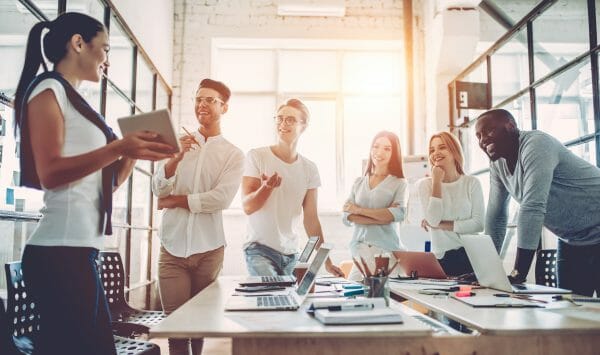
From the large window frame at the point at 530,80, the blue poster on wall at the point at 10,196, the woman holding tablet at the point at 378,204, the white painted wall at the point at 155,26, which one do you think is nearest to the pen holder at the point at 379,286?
the woman holding tablet at the point at 378,204

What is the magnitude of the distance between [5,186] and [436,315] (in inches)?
72.8

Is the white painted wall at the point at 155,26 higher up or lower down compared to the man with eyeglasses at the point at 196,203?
higher up

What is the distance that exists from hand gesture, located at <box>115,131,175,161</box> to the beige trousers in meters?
0.93

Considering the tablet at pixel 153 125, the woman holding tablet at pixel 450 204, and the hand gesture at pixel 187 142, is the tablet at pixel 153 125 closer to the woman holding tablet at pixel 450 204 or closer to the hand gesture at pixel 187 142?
the hand gesture at pixel 187 142

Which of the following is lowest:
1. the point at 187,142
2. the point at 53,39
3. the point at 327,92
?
the point at 187,142

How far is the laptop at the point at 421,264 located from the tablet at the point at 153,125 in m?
1.42

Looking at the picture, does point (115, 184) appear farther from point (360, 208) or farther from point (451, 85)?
point (451, 85)

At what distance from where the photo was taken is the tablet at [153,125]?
4.21 feet

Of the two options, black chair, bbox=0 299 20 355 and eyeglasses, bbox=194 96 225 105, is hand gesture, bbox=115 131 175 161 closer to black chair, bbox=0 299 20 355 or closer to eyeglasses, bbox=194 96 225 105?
black chair, bbox=0 299 20 355

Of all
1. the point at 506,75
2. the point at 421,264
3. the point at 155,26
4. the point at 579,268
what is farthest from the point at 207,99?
the point at 506,75

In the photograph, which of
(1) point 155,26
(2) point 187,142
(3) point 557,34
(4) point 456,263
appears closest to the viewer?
(2) point 187,142

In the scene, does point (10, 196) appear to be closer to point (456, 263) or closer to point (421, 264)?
point (421, 264)

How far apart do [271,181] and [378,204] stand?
771 mm

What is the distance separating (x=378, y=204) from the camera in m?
2.91
